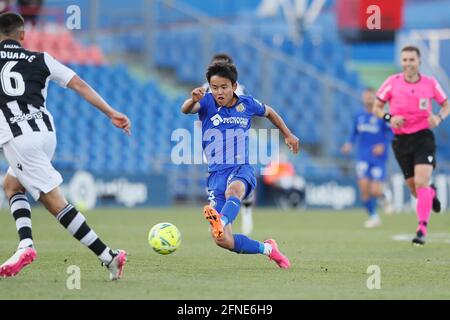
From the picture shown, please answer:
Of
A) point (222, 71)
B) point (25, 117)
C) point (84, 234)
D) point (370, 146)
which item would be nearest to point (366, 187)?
point (370, 146)

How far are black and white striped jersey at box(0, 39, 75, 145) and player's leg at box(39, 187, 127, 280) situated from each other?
0.57 metres

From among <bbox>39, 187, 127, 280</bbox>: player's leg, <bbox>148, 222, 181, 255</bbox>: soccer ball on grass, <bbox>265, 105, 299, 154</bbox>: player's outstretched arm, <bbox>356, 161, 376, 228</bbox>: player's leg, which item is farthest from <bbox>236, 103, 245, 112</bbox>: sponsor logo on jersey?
<bbox>356, 161, 376, 228</bbox>: player's leg

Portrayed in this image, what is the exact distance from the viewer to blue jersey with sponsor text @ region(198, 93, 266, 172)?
940cm

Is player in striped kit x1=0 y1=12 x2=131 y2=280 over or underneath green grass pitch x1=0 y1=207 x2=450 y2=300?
over

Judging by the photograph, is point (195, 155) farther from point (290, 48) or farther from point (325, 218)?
point (290, 48)

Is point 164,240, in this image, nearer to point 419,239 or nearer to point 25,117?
point 25,117

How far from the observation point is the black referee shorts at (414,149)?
12609mm

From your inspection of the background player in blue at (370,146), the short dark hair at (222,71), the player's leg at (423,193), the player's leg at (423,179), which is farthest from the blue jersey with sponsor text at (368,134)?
the short dark hair at (222,71)

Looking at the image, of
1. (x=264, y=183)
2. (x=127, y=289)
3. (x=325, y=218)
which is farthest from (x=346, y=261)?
(x=264, y=183)

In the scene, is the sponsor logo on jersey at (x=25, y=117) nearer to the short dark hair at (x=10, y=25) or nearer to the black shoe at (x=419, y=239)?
the short dark hair at (x=10, y=25)

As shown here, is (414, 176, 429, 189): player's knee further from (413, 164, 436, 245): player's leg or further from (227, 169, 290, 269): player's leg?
(227, 169, 290, 269): player's leg

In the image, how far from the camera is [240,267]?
9461 mm

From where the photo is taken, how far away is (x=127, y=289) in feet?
24.3
